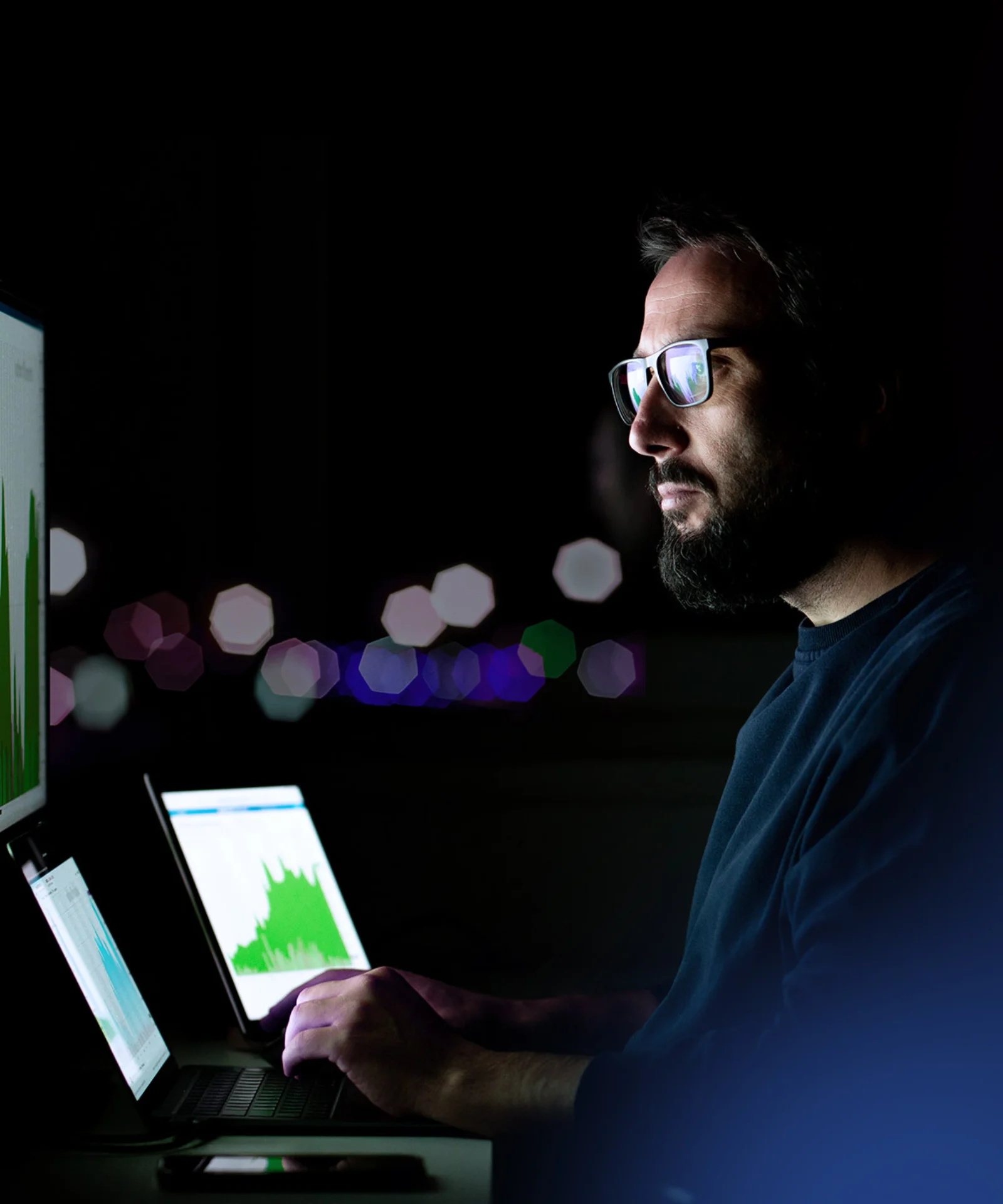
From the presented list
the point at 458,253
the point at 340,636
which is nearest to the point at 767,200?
the point at 458,253

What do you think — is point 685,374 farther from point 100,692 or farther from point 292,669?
point 100,692

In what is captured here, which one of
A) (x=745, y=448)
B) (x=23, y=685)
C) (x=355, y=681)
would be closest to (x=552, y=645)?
(x=355, y=681)

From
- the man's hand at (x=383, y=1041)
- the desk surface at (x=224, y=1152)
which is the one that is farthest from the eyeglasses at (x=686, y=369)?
the desk surface at (x=224, y=1152)

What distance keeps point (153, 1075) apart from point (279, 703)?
2.79 ft

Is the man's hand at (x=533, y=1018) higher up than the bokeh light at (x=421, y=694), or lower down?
lower down

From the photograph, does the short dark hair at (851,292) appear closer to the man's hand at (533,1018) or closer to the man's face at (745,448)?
the man's face at (745,448)

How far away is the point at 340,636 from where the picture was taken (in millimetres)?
1878

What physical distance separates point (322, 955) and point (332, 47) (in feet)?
4.97

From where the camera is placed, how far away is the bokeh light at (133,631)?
1754 millimetres

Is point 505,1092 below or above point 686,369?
below

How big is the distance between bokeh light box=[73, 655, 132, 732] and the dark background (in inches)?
0.8

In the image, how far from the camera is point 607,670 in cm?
188

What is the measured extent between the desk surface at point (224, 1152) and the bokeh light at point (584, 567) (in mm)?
1096

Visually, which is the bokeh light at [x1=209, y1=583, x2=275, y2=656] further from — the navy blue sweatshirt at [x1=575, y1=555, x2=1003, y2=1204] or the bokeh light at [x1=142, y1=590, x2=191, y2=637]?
the navy blue sweatshirt at [x1=575, y1=555, x2=1003, y2=1204]
